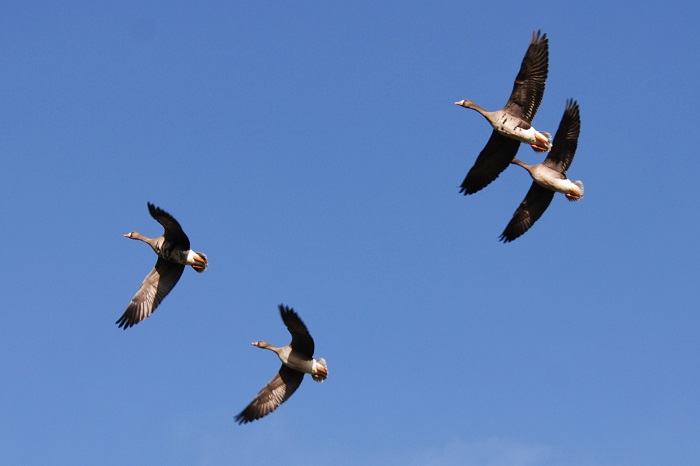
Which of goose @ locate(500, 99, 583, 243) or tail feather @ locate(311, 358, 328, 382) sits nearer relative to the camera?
tail feather @ locate(311, 358, 328, 382)

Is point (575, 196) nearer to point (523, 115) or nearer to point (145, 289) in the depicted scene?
point (523, 115)

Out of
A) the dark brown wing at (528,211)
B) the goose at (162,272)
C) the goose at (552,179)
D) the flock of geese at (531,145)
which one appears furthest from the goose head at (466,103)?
the goose at (162,272)

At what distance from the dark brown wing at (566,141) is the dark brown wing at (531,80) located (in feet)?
2.55

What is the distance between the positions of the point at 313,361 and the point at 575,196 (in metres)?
7.79

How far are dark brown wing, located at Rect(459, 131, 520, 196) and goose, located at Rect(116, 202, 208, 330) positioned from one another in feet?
23.2

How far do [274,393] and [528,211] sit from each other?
7981mm

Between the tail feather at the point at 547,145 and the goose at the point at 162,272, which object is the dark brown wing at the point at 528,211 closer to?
the tail feather at the point at 547,145

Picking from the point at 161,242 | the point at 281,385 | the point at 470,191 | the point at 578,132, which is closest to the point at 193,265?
the point at 161,242

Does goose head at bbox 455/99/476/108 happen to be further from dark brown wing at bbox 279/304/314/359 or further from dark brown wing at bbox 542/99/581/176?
dark brown wing at bbox 279/304/314/359

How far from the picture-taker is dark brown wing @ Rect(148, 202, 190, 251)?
1405 inches

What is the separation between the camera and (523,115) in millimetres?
38219

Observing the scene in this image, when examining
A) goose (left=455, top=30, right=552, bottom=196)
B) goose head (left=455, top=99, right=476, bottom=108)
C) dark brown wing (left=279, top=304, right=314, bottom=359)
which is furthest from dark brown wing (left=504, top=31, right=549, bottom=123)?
dark brown wing (left=279, top=304, right=314, bottom=359)

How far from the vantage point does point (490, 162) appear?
3959 centimetres

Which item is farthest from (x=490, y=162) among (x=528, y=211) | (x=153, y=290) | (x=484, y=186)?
(x=153, y=290)
